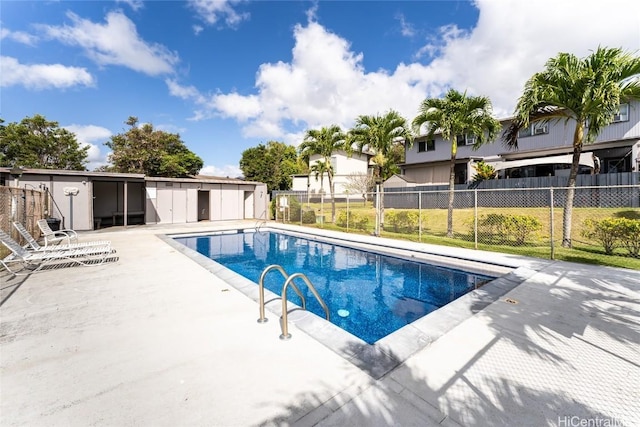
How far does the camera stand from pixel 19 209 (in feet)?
29.0

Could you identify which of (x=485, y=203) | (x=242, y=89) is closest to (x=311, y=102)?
(x=242, y=89)

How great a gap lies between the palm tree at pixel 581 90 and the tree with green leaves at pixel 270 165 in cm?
3330

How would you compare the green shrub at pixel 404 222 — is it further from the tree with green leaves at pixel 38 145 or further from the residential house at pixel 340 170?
the tree with green leaves at pixel 38 145

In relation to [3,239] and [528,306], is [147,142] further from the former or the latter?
[528,306]

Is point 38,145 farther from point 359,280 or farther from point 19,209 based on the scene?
point 359,280

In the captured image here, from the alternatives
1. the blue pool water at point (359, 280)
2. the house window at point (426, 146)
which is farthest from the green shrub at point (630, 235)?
the house window at point (426, 146)

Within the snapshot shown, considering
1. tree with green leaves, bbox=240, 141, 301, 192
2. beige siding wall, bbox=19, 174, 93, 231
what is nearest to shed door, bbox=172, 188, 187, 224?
beige siding wall, bbox=19, 174, 93, 231

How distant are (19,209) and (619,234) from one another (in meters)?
18.2

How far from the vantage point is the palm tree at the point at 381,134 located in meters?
14.0

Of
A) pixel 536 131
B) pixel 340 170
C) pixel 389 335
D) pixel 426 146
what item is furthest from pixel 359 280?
pixel 340 170

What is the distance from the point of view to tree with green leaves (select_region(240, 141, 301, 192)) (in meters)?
43.0

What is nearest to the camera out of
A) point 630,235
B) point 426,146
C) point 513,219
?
point 630,235

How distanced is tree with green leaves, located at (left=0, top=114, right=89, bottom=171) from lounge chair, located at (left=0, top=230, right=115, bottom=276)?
110 feet

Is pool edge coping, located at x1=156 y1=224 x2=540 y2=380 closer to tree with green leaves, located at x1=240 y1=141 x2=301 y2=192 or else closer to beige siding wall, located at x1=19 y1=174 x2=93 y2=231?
beige siding wall, located at x1=19 y1=174 x2=93 y2=231
